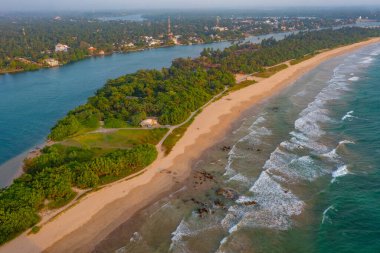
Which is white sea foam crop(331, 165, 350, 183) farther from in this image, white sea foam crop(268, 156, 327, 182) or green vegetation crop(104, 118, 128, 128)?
green vegetation crop(104, 118, 128, 128)

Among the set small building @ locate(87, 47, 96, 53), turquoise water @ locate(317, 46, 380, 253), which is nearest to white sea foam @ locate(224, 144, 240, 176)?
turquoise water @ locate(317, 46, 380, 253)

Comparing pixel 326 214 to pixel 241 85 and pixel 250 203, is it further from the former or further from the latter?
pixel 241 85

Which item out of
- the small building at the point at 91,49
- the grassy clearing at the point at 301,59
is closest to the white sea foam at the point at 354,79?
the grassy clearing at the point at 301,59

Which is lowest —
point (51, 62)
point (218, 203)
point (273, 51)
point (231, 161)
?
point (218, 203)

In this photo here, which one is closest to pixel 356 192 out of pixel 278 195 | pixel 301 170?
pixel 301 170

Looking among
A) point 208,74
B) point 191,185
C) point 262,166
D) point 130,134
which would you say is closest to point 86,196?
point 191,185
